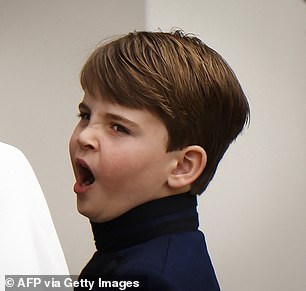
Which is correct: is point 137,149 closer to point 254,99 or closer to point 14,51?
point 14,51

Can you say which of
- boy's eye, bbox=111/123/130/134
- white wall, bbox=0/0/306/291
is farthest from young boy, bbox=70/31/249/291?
white wall, bbox=0/0/306/291

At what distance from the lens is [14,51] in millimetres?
1408

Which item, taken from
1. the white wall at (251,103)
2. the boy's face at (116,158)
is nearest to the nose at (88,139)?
the boy's face at (116,158)

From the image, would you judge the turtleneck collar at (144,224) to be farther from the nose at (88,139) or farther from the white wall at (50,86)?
the white wall at (50,86)

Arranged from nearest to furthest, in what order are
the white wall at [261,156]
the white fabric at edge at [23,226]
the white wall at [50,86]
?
the white fabric at edge at [23,226] < the white wall at [50,86] < the white wall at [261,156]

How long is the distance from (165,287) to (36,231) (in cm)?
12

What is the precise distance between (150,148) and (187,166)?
4 centimetres

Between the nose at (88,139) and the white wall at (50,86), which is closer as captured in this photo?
the nose at (88,139)

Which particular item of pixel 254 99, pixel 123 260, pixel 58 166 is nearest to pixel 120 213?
pixel 123 260

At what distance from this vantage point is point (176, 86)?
573mm

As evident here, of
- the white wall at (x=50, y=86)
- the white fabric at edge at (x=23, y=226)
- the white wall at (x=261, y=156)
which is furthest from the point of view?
the white wall at (x=261, y=156)

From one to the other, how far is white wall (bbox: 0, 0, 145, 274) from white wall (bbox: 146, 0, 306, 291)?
247 millimetres

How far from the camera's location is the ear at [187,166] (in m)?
0.58

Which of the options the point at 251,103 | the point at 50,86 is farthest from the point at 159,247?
the point at 251,103
